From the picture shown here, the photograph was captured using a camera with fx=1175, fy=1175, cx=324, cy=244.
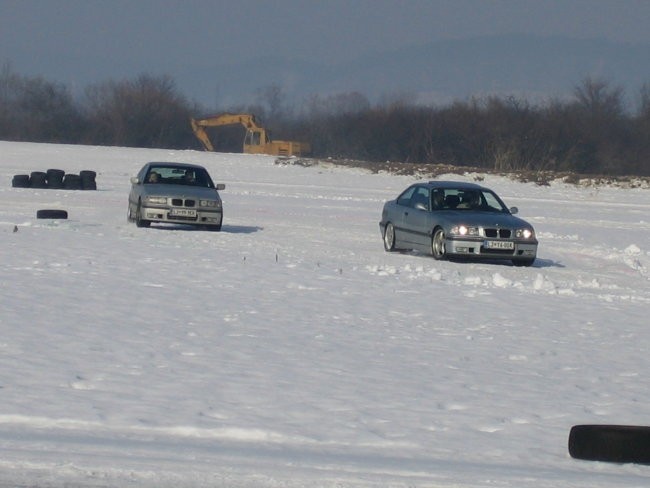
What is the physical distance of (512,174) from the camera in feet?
172

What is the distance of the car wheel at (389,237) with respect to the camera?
21.5m

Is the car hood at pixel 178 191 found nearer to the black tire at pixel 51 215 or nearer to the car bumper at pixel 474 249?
the black tire at pixel 51 215

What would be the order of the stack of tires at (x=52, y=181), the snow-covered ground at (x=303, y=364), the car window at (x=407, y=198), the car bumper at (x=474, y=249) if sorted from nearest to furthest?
the snow-covered ground at (x=303, y=364) < the car bumper at (x=474, y=249) < the car window at (x=407, y=198) < the stack of tires at (x=52, y=181)

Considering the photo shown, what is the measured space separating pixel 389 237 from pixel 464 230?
245 centimetres

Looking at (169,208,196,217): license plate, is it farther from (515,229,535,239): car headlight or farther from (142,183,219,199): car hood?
(515,229,535,239): car headlight

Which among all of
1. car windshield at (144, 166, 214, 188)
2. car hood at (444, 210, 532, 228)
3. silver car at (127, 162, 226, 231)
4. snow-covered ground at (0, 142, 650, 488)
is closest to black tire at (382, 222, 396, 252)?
snow-covered ground at (0, 142, 650, 488)

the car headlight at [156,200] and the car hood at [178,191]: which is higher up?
the car hood at [178,191]

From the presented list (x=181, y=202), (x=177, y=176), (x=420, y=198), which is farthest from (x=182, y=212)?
(x=420, y=198)

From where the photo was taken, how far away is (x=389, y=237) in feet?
70.9

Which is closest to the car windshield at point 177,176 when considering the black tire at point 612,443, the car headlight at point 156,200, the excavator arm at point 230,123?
the car headlight at point 156,200

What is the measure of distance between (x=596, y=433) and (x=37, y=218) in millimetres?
19216

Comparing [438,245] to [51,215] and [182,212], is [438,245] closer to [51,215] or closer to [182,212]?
[182,212]

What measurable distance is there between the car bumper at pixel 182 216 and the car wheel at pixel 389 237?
12.7 feet

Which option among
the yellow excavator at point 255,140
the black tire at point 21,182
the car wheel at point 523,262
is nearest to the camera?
the car wheel at point 523,262
